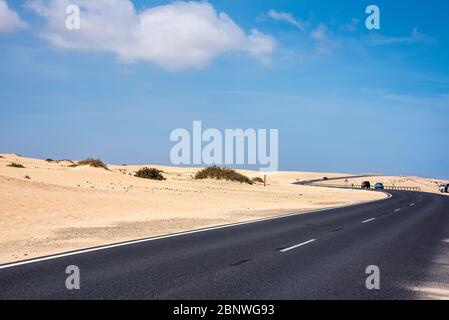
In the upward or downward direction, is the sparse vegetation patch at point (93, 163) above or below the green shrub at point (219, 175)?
above

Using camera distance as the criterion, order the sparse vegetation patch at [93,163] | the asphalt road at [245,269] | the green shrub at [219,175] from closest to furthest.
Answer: the asphalt road at [245,269] → the sparse vegetation patch at [93,163] → the green shrub at [219,175]

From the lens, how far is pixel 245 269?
31.0ft

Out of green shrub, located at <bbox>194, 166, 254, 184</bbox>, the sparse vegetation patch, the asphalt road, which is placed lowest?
the asphalt road

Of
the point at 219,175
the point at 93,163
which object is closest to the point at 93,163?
the point at 93,163

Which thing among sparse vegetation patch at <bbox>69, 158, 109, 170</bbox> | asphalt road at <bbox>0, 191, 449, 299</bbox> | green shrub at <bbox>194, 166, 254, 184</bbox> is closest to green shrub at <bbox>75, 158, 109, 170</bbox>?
sparse vegetation patch at <bbox>69, 158, 109, 170</bbox>

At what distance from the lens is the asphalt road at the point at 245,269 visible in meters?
7.50

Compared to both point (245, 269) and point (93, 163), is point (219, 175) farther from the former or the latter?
point (245, 269)

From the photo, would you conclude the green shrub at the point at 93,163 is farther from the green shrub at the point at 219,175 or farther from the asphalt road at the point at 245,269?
the asphalt road at the point at 245,269

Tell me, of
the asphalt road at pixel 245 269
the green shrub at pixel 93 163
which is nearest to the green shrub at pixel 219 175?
the green shrub at pixel 93 163

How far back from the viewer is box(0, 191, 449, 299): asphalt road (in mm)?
7496

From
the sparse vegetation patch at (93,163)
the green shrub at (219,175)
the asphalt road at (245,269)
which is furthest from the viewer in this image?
the green shrub at (219,175)

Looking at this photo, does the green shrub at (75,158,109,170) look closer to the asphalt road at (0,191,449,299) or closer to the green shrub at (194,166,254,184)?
the green shrub at (194,166,254,184)

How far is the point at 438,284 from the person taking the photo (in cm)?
855

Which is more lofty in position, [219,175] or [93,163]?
[93,163]
